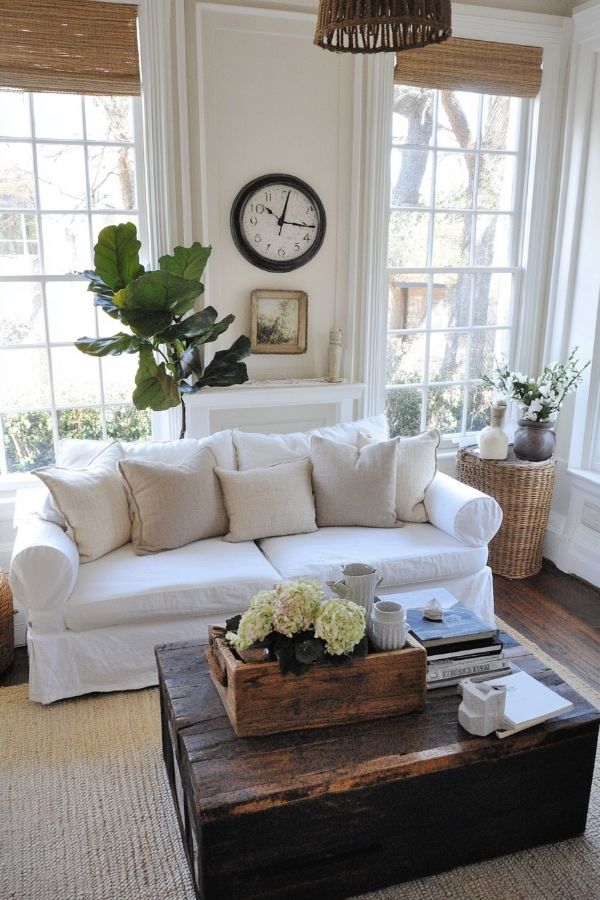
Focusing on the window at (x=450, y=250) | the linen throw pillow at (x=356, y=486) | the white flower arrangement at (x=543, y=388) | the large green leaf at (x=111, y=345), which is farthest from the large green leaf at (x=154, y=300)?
the white flower arrangement at (x=543, y=388)

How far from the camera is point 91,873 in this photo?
2293mm

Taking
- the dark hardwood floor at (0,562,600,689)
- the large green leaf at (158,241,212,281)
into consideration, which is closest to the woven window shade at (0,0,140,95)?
the large green leaf at (158,241,212,281)

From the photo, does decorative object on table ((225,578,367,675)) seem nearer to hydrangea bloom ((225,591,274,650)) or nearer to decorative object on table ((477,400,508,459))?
hydrangea bloom ((225,591,274,650))

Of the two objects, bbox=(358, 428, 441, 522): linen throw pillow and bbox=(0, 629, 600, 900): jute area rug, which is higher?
bbox=(358, 428, 441, 522): linen throw pillow

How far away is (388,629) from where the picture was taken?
2283 millimetres

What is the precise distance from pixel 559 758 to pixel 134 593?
166 cm

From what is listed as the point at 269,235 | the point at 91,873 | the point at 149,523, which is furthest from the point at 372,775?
the point at 269,235

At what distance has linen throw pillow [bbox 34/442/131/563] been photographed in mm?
3248

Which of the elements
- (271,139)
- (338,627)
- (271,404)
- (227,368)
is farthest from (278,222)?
(338,627)

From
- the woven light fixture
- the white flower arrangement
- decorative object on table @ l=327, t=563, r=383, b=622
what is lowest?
decorative object on table @ l=327, t=563, r=383, b=622

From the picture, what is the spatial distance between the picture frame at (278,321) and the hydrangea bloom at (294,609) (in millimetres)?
2223

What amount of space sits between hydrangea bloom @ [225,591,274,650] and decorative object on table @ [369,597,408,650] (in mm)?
324

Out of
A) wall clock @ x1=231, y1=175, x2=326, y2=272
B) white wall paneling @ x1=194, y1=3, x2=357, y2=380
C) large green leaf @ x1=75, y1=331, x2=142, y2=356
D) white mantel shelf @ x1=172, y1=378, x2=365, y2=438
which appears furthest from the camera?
white mantel shelf @ x1=172, y1=378, x2=365, y2=438

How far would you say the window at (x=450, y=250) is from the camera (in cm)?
441
